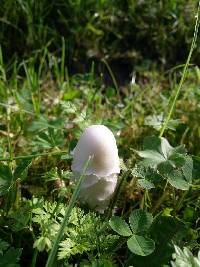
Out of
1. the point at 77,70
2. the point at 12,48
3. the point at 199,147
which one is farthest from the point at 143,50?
the point at 199,147

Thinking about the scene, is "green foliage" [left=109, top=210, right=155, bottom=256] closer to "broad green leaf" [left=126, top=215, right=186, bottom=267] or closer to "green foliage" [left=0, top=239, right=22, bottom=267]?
"broad green leaf" [left=126, top=215, right=186, bottom=267]

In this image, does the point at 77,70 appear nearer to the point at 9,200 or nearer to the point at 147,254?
the point at 9,200

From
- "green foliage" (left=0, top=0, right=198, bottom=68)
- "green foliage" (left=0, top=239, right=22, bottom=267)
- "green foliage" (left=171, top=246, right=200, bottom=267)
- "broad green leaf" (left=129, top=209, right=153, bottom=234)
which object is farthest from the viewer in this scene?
"green foliage" (left=0, top=0, right=198, bottom=68)

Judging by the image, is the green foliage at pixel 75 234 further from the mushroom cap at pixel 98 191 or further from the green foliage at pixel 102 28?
the green foliage at pixel 102 28

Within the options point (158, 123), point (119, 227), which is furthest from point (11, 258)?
point (158, 123)

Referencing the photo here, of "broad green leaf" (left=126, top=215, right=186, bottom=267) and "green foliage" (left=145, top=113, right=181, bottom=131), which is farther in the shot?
"green foliage" (left=145, top=113, right=181, bottom=131)

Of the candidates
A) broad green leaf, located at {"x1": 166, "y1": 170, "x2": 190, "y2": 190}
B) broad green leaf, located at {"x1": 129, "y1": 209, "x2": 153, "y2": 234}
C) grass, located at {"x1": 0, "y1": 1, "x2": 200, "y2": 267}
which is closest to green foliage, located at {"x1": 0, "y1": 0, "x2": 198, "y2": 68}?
grass, located at {"x1": 0, "y1": 1, "x2": 200, "y2": 267}

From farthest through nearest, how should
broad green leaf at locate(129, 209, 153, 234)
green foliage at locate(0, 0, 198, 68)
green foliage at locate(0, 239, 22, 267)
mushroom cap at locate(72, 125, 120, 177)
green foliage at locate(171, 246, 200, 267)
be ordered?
green foliage at locate(0, 0, 198, 68), mushroom cap at locate(72, 125, 120, 177), broad green leaf at locate(129, 209, 153, 234), green foliage at locate(0, 239, 22, 267), green foliage at locate(171, 246, 200, 267)

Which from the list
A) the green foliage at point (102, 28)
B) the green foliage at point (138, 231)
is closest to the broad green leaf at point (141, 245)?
the green foliage at point (138, 231)
